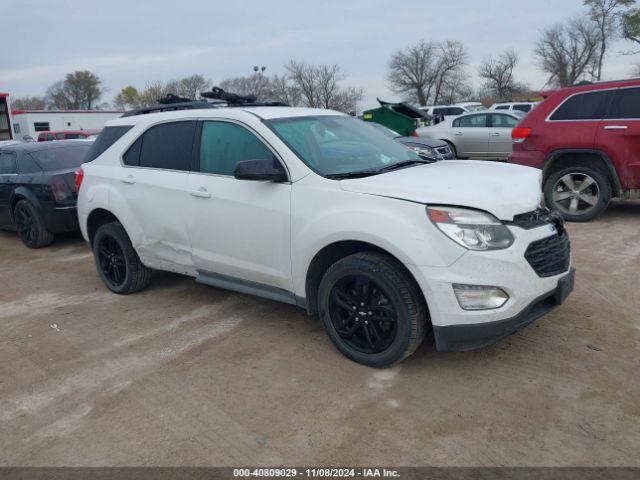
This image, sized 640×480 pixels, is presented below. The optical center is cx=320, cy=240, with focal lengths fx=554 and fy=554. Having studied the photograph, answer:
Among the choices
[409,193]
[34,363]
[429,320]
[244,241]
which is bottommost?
[34,363]

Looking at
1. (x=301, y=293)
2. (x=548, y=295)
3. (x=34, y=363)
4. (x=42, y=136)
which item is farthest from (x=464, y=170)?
(x=42, y=136)

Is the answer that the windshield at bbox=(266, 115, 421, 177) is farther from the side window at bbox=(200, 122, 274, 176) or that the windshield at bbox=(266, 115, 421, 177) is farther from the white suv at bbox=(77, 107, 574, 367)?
the side window at bbox=(200, 122, 274, 176)

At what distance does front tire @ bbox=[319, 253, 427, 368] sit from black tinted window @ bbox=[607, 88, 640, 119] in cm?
520

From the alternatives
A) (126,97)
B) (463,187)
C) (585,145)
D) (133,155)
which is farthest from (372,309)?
(126,97)

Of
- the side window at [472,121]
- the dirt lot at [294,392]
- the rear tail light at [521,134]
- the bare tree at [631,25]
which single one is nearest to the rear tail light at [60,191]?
the dirt lot at [294,392]

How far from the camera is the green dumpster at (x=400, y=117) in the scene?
61.0 feet

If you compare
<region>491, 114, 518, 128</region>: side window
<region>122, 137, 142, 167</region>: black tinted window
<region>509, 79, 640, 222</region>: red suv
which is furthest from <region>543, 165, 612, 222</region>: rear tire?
<region>491, 114, 518, 128</region>: side window

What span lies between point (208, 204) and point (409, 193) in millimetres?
1745

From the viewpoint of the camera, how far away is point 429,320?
3541 millimetres

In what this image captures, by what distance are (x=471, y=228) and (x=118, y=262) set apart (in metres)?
3.71

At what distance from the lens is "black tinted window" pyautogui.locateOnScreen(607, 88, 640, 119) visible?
22.9ft

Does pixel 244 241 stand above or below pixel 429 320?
above

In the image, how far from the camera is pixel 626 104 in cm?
705

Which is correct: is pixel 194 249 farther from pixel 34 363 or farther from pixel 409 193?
pixel 409 193
